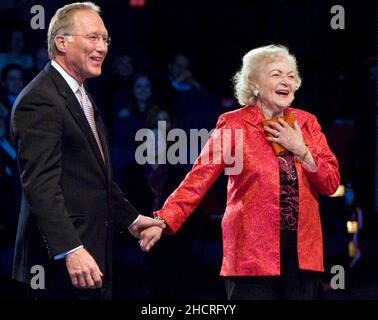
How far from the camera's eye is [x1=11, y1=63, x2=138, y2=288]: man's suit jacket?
9.73 feet

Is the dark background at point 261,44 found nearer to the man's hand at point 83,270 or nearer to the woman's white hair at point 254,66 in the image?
the woman's white hair at point 254,66

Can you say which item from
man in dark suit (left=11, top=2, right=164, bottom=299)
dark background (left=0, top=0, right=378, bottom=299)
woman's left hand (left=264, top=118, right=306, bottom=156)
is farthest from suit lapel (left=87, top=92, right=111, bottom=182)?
dark background (left=0, top=0, right=378, bottom=299)

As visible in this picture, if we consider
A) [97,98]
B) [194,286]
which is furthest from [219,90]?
[194,286]

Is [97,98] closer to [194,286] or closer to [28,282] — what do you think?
[194,286]

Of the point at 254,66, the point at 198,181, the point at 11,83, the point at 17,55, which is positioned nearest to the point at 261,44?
the point at 17,55

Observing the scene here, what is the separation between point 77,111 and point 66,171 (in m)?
0.21

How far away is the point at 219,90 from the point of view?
6.83m

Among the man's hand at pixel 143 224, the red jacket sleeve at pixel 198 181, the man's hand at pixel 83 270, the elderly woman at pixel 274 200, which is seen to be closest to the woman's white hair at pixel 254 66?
the elderly woman at pixel 274 200

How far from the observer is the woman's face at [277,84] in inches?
139

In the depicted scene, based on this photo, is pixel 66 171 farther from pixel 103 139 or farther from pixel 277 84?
pixel 277 84

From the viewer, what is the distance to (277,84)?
11.6 ft

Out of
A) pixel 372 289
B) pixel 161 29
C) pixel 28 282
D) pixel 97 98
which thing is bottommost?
pixel 372 289

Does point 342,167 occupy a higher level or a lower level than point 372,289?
higher
